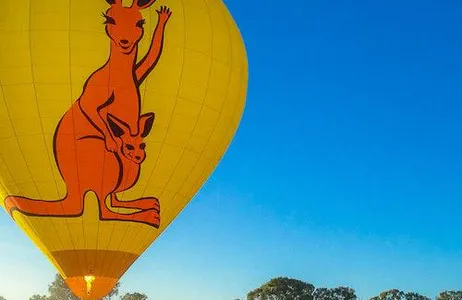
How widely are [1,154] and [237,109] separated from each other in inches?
324

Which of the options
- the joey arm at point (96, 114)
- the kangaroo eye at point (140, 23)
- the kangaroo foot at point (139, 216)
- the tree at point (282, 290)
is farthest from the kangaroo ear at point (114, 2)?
the tree at point (282, 290)

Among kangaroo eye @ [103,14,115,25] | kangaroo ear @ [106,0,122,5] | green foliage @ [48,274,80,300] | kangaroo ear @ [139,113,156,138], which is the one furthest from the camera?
green foliage @ [48,274,80,300]

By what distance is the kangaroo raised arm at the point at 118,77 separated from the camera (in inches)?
861

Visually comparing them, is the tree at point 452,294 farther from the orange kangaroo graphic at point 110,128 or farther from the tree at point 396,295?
the orange kangaroo graphic at point 110,128

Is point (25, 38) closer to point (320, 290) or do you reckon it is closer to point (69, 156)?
point (69, 156)

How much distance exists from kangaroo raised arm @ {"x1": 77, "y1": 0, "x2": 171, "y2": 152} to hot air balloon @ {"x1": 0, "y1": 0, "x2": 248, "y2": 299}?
0.10 ft

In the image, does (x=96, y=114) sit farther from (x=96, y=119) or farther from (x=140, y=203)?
(x=140, y=203)

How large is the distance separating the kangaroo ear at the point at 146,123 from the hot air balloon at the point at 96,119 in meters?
0.03

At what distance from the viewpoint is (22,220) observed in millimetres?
23359

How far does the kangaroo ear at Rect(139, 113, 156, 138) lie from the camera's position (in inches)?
883

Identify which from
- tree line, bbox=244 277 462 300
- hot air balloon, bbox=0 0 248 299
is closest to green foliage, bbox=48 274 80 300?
tree line, bbox=244 277 462 300

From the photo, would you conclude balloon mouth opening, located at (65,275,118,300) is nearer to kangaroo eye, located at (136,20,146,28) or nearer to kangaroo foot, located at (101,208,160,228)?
kangaroo foot, located at (101,208,160,228)

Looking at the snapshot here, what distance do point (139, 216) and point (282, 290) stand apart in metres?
70.2

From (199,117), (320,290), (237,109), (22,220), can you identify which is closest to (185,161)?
(199,117)
